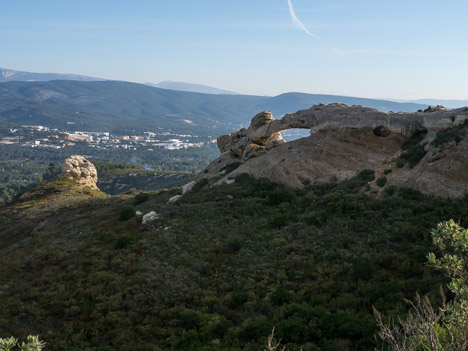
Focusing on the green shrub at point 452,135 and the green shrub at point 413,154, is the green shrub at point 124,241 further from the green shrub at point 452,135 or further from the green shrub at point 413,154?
the green shrub at point 452,135

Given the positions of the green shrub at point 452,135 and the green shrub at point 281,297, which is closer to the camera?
the green shrub at point 281,297

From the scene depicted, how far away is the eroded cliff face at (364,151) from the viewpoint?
84.8 ft

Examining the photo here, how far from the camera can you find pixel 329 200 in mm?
28328

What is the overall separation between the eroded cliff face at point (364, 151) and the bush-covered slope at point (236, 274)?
6.92 ft

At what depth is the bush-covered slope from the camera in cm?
1445

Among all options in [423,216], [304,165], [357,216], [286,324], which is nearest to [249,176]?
[304,165]

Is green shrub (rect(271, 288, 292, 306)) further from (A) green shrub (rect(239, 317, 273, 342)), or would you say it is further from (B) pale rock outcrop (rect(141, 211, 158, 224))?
(B) pale rock outcrop (rect(141, 211, 158, 224))

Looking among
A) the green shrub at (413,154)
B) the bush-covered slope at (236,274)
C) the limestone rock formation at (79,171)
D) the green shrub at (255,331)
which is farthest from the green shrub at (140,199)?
the green shrub at (255,331)

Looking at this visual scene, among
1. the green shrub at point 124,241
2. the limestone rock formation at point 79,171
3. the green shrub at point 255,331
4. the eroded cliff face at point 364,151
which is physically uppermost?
the eroded cliff face at point 364,151

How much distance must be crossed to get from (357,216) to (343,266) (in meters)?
7.47

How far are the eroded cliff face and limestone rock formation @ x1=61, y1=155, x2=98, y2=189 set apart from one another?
4690 cm

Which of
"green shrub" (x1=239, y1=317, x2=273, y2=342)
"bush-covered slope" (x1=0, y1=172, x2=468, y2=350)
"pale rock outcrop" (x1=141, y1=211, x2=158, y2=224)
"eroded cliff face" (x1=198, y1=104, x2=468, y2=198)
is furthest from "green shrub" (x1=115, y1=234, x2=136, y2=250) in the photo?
"eroded cliff face" (x1=198, y1=104, x2=468, y2=198)

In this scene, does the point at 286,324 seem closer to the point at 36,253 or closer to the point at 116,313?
the point at 116,313

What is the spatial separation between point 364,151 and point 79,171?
70.0m
